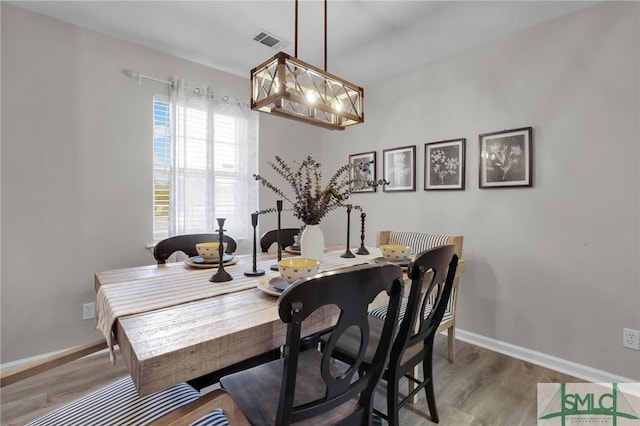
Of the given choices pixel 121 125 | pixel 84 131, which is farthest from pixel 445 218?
pixel 84 131

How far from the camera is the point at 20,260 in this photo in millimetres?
2047

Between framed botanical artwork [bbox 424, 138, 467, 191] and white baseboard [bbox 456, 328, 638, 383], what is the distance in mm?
1313

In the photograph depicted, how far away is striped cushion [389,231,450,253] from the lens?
240 centimetres

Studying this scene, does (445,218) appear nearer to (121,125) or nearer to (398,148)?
(398,148)

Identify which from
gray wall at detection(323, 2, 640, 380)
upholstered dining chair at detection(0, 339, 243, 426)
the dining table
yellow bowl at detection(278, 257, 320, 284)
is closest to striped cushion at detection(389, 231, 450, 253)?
gray wall at detection(323, 2, 640, 380)

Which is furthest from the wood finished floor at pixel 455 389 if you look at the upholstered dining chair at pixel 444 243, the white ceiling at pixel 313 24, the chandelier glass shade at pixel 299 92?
the white ceiling at pixel 313 24

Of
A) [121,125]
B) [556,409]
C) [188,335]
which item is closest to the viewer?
[188,335]

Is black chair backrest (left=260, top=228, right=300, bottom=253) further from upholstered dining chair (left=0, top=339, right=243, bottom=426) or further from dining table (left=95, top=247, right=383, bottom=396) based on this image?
upholstered dining chair (left=0, top=339, right=243, bottom=426)

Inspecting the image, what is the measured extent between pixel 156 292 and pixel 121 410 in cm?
43

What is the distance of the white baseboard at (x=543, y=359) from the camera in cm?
194

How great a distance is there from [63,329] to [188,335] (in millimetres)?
2132

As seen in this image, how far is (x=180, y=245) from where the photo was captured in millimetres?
2000

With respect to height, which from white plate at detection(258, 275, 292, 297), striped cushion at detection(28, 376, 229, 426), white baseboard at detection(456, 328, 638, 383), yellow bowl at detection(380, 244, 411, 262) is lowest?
white baseboard at detection(456, 328, 638, 383)

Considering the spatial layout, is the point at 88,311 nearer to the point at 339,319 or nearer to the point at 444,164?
the point at 339,319
